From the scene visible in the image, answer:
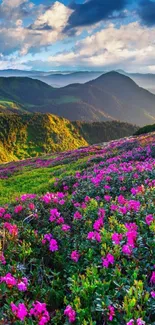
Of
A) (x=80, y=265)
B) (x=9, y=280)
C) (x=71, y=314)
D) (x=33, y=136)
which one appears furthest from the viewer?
(x=33, y=136)

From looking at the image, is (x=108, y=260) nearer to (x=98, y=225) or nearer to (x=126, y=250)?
(x=126, y=250)

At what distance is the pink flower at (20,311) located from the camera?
3992 mm

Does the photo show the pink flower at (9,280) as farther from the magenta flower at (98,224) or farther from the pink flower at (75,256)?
the magenta flower at (98,224)

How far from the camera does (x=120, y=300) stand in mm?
4270

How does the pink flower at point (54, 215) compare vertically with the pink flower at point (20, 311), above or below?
above

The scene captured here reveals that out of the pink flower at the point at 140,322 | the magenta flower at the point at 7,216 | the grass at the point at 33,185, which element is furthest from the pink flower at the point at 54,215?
the grass at the point at 33,185

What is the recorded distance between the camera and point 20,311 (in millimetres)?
4008

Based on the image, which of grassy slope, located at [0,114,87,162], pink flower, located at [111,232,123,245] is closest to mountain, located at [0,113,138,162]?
grassy slope, located at [0,114,87,162]

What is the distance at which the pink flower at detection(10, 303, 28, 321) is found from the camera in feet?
13.1

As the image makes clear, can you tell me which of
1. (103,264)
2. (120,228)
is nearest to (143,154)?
(120,228)

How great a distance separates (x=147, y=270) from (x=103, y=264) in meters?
0.69

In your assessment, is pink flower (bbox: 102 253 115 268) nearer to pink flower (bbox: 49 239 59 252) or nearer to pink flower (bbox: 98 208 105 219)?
pink flower (bbox: 49 239 59 252)

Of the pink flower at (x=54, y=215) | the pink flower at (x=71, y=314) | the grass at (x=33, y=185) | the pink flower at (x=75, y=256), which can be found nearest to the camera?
the pink flower at (x=71, y=314)

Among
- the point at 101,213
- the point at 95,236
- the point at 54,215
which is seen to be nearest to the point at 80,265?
the point at 95,236
